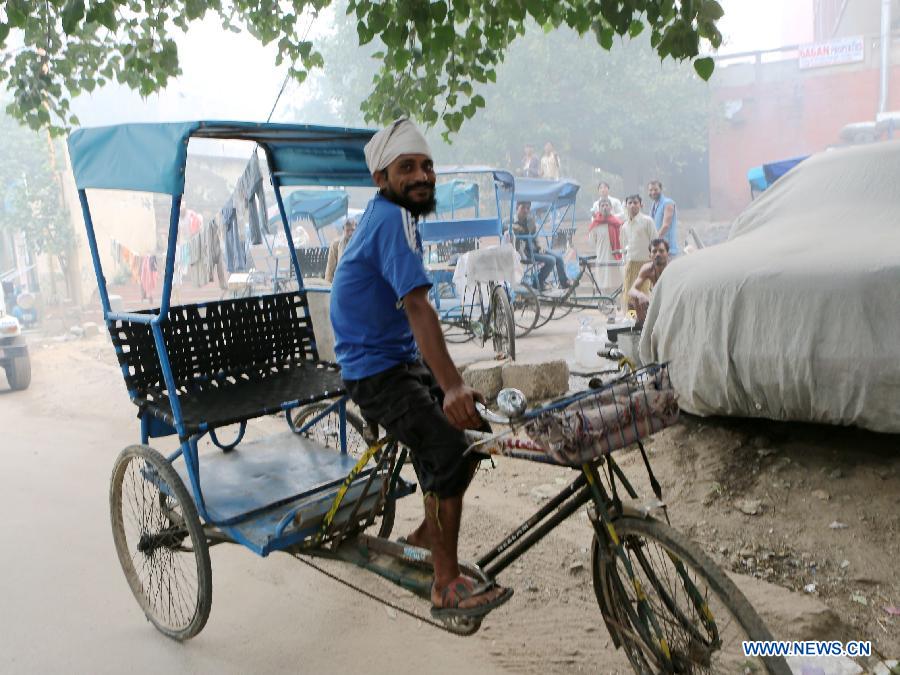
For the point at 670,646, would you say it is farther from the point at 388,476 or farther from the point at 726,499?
the point at 726,499

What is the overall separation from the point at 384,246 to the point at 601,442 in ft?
2.81

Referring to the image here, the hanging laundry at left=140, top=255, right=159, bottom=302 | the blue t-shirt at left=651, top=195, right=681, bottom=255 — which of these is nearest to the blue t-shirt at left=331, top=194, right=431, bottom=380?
the blue t-shirt at left=651, top=195, right=681, bottom=255

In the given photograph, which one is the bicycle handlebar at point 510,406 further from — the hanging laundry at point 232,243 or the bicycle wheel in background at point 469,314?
the bicycle wheel in background at point 469,314

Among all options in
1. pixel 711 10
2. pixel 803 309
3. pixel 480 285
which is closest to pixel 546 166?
pixel 480 285

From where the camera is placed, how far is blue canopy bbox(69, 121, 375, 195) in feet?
8.68

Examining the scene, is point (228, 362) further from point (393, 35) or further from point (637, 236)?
point (637, 236)

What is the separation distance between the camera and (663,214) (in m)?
10.2

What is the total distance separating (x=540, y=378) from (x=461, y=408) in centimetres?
429

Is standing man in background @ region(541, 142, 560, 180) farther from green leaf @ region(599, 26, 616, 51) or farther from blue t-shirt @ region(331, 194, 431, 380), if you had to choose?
blue t-shirt @ region(331, 194, 431, 380)

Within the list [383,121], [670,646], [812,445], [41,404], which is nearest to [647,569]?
[670,646]

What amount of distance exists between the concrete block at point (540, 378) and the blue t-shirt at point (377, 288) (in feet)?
12.7

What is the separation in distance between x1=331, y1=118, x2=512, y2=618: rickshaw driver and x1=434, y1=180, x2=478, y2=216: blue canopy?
10565 mm

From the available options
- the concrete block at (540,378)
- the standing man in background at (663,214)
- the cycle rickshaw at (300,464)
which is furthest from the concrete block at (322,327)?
the standing man in background at (663,214)

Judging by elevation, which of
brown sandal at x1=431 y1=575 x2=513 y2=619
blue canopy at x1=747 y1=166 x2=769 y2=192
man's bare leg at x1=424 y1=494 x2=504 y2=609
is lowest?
brown sandal at x1=431 y1=575 x2=513 y2=619
